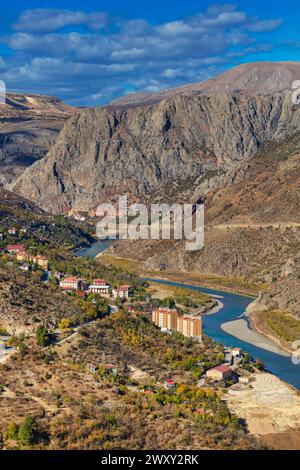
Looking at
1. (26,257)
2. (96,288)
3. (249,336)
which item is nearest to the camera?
(249,336)

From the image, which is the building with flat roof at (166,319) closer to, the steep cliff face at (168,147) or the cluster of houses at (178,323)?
the cluster of houses at (178,323)

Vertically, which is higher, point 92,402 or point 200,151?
point 200,151

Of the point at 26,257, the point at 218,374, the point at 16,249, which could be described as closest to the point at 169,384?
the point at 218,374

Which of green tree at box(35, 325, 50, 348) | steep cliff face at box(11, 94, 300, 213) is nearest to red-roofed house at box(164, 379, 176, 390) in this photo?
green tree at box(35, 325, 50, 348)

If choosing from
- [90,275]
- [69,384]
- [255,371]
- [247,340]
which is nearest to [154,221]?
[90,275]

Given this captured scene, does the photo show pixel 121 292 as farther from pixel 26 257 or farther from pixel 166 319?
pixel 166 319

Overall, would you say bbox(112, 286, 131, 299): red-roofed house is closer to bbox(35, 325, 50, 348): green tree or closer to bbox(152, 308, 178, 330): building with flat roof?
bbox(152, 308, 178, 330): building with flat roof

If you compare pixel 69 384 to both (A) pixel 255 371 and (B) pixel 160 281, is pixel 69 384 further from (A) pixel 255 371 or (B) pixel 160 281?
(B) pixel 160 281
